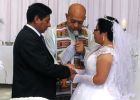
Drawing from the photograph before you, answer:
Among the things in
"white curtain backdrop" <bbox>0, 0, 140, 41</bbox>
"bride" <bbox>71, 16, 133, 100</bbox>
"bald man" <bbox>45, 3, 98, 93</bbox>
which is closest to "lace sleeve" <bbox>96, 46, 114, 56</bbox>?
"bride" <bbox>71, 16, 133, 100</bbox>

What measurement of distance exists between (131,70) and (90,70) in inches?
13.4

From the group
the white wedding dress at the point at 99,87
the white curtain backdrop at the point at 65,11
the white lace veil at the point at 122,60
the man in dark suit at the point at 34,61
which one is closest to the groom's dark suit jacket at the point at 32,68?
the man in dark suit at the point at 34,61

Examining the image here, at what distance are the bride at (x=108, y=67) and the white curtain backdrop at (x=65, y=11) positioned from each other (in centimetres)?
170

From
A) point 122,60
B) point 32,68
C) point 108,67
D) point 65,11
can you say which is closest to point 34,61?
point 32,68

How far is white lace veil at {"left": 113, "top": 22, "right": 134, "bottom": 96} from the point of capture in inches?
102

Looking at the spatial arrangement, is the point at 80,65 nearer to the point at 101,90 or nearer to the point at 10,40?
the point at 101,90

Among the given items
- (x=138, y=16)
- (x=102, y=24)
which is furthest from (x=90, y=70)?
(x=138, y=16)

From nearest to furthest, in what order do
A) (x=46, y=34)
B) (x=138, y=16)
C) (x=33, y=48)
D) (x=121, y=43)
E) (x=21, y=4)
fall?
(x=33, y=48)
(x=121, y=43)
(x=46, y=34)
(x=138, y=16)
(x=21, y=4)

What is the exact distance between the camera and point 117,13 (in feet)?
14.7

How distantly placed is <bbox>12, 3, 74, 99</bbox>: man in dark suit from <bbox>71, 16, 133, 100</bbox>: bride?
21 centimetres

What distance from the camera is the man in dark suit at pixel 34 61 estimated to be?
8.13ft

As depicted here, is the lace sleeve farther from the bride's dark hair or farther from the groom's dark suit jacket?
the groom's dark suit jacket

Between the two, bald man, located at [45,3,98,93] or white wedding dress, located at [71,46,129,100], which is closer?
white wedding dress, located at [71,46,129,100]

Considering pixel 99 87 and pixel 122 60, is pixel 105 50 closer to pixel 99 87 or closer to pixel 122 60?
pixel 122 60
